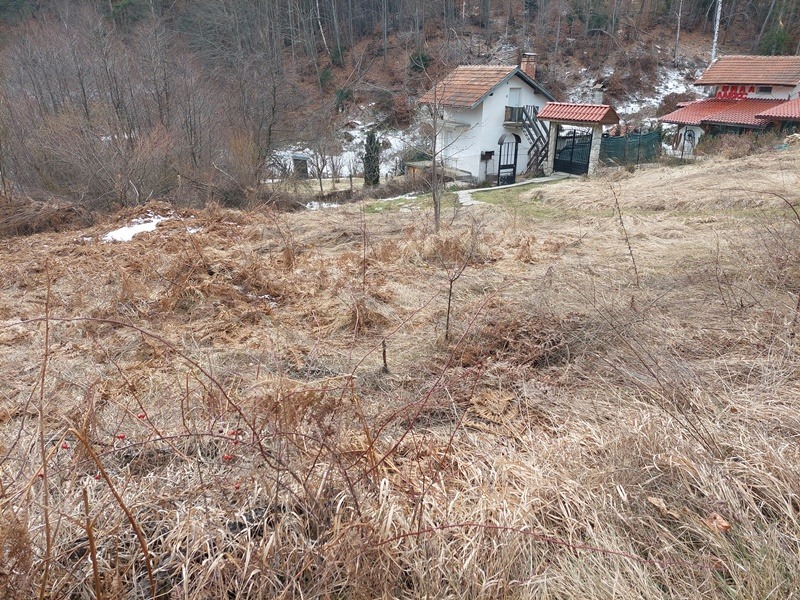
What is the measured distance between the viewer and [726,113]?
74.0 feet

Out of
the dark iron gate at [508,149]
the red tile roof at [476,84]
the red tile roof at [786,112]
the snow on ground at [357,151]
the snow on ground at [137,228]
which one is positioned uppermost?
the red tile roof at [476,84]

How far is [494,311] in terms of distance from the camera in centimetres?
526

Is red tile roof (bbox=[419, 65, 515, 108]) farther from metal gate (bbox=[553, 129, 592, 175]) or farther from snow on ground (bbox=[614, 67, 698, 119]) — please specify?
snow on ground (bbox=[614, 67, 698, 119])

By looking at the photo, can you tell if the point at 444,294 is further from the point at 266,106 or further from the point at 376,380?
the point at 266,106

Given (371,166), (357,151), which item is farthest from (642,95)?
(371,166)

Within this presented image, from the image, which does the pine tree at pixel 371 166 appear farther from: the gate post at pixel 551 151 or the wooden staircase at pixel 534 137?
the gate post at pixel 551 151

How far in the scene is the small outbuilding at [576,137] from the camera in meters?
18.0

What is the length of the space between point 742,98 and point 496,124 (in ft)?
37.0

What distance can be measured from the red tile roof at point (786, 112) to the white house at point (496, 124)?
27.0ft

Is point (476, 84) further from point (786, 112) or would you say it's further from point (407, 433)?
point (407, 433)

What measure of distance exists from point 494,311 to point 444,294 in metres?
1.03

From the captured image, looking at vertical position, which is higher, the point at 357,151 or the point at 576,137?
the point at 576,137

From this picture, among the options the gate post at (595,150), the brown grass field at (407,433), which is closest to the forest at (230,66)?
the brown grass field at (407,433)

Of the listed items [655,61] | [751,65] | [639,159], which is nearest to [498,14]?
[655,61]
